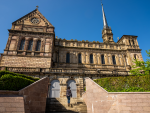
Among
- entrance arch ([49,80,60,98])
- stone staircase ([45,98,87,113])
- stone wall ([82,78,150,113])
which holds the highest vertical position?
entrance arch ([49,80,60,98])

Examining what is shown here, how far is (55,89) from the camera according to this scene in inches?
821

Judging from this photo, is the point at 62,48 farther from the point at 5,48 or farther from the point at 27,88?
the point at 27,88

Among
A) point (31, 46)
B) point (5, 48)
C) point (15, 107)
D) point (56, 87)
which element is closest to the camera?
point (15, 107)

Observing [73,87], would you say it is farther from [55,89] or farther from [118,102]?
[118,102]

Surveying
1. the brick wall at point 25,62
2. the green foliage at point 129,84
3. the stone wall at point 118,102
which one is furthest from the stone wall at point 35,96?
the brick wall at point 25,62

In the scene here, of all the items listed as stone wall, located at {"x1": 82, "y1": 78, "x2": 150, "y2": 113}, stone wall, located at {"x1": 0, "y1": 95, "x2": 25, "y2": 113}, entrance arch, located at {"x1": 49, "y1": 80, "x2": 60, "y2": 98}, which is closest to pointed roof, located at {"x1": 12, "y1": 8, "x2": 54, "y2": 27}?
entrance arch, located at {"x1": 49, "y1": 80, "x2": 60, "y2": 98}

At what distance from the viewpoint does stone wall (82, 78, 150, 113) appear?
10.1 metres

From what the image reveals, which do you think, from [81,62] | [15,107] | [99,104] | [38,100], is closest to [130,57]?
[81,62]

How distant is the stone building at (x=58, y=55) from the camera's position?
70.4 feet

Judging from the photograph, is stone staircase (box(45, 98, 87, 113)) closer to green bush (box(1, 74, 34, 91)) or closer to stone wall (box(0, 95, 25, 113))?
green bush (box(1, 74, 34, 91))

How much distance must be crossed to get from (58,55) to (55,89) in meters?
14.8

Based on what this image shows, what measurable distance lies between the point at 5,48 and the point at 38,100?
840 inches

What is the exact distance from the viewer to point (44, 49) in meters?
27.9

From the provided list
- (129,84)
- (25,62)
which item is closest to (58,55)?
(25,62)
